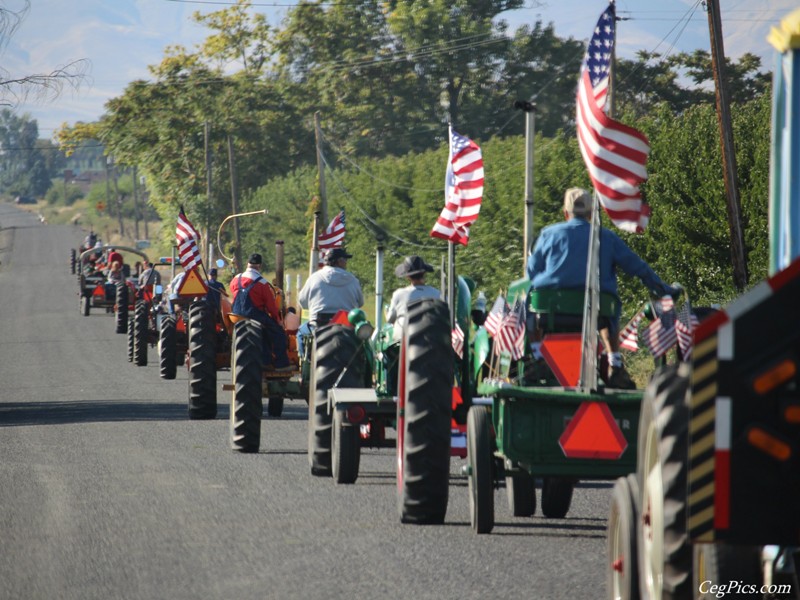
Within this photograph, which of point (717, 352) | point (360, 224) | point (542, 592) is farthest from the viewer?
point (360, 224)

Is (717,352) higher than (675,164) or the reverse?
the reverse

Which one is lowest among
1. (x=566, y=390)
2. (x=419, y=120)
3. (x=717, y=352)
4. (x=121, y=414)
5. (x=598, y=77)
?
(x=121, y=414)

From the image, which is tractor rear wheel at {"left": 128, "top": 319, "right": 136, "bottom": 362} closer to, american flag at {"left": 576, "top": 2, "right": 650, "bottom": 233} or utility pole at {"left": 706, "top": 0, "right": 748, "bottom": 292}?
utility pole at {"left": 706, "top": 0, "right": 748, "bottom": 292}

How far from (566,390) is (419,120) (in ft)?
211

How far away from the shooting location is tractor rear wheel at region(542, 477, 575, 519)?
9711mm

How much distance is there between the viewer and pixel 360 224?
48.2 metres

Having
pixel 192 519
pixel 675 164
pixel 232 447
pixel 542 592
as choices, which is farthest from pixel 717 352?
pixel 675 164

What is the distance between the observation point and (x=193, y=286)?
21016 millimetres

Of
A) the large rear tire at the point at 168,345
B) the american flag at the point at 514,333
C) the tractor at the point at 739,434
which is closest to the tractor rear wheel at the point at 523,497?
the american flag at the point at 514,333

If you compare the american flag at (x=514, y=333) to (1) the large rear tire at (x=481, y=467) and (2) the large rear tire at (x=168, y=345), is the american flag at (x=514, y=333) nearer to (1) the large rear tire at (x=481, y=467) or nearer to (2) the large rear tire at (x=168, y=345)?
(1) the large rear tire at (x=481, y=467)


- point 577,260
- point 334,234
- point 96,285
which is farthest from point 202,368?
point 96,285

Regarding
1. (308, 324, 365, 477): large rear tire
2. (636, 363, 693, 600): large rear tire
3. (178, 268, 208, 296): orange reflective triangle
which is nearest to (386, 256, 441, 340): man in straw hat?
(308, 324, 365, 477): large rear tire

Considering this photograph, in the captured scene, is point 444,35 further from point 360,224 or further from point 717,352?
point 717,352

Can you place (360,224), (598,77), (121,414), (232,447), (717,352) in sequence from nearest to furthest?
(717,352), (598,77), (232,447), (121,414), (360,224)
